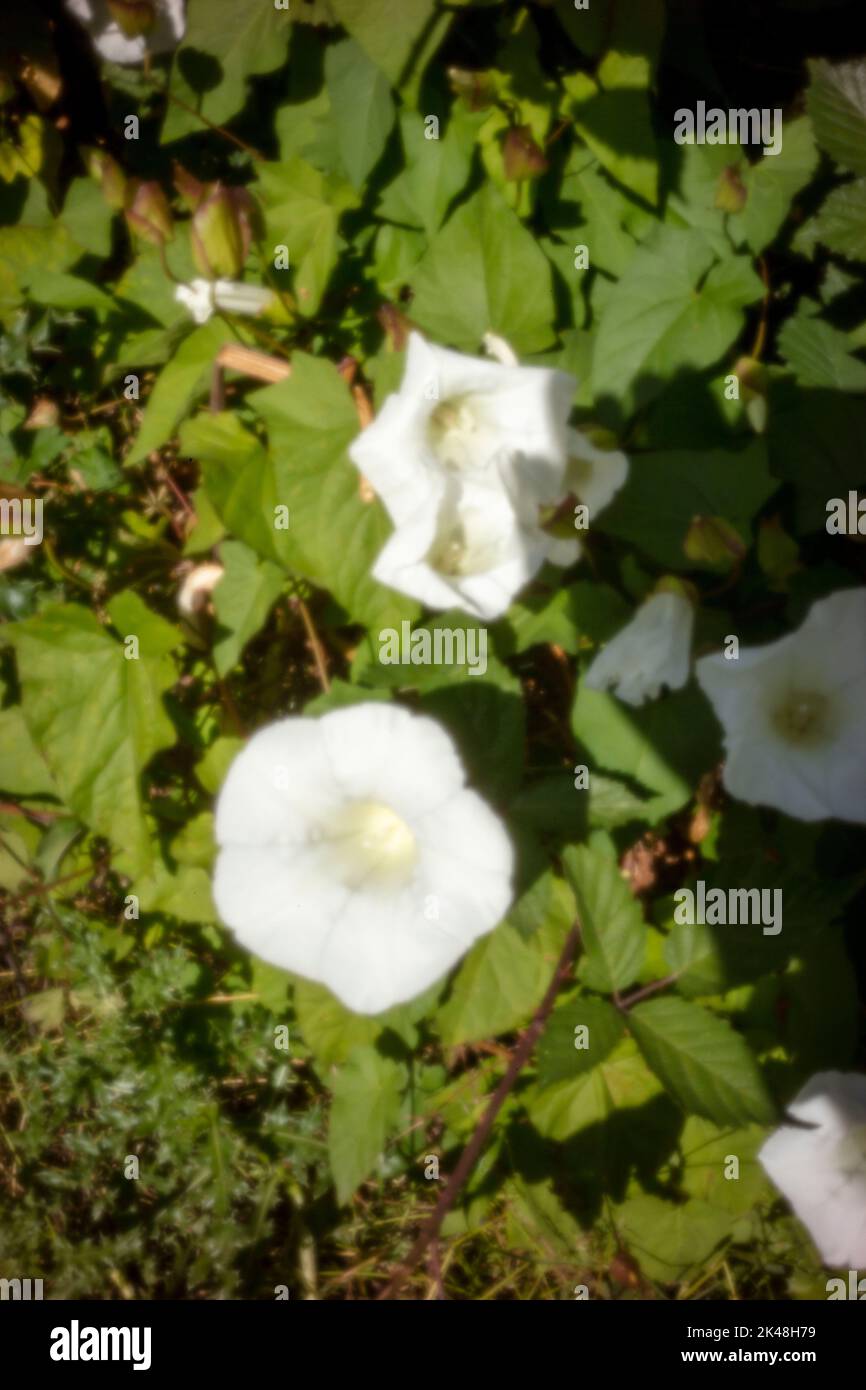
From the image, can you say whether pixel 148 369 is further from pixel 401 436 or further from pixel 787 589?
pixel 787 589

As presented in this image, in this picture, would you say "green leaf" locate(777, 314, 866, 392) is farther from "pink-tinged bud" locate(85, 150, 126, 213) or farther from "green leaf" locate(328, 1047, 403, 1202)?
"green leaf" locate(328, 1047, 403, 1202)

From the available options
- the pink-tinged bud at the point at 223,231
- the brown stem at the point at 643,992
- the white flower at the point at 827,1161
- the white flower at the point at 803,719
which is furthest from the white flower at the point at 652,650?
the pink-tinged bud at the point at 223,231

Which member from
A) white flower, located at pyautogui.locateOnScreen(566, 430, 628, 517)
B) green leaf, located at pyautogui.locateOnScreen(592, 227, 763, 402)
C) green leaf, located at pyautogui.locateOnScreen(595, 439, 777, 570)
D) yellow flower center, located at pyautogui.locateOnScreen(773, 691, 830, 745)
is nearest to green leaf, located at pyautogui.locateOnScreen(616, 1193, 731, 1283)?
yellow flower center, located at pyautogui.locateOnScreen(773, 691, 830, 745)

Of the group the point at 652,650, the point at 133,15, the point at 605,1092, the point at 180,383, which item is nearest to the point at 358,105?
the point at 133,15

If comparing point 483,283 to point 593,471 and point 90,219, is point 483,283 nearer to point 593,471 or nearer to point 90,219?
point 593,471

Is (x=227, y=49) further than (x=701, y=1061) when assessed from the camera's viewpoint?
Yes

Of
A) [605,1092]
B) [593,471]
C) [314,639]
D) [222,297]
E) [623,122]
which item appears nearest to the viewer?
[593,471]

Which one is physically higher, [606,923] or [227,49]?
[227,49]

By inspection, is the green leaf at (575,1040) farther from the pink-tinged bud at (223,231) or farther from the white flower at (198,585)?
the pink-tinged bud at (223,231)
